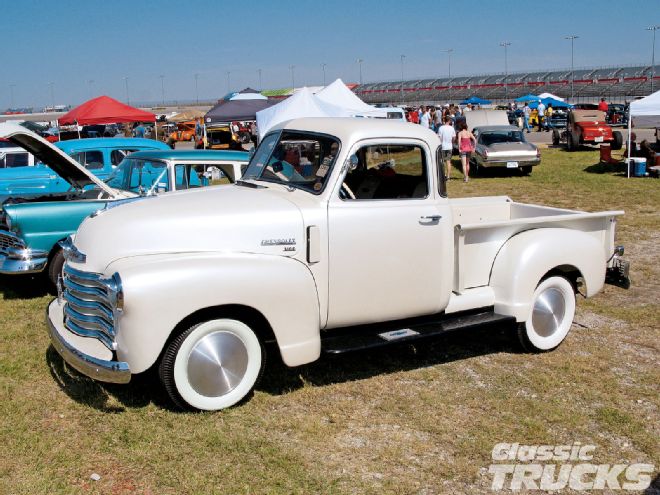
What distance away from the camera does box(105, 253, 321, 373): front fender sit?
4.12m

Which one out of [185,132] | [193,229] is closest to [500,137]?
[193,229]

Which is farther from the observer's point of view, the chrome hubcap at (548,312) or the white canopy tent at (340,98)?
the white canopy tent at (340,98)

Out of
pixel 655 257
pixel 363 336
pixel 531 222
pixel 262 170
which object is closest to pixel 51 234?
pixel 262 170

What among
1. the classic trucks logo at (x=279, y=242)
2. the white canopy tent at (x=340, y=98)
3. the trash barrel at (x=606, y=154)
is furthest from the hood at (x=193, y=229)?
the trash barrel at (x=606, y=154)

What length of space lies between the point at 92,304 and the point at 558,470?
3.09 m

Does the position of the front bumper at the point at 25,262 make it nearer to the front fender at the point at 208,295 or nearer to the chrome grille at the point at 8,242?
the chrome grille at the point at 8,242

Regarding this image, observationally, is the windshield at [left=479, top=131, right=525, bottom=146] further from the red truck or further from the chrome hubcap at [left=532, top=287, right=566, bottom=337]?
the chrome hubcap at [left=532, top=287, right=566, bottom=337]

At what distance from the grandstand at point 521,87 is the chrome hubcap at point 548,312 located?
62.5m

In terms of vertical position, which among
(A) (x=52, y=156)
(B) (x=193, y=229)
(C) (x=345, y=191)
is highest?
(A) (x=52, y=156)

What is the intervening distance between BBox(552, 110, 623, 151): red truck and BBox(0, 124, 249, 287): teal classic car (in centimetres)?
1887

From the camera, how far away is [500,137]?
20.0 metres

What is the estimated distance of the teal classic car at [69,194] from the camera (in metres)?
7.27

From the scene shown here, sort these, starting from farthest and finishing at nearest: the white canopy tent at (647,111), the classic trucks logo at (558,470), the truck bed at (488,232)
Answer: the white canopy tent at (647,111)
the truck bed at (488,232)
the classic trucks logo at (558,470)

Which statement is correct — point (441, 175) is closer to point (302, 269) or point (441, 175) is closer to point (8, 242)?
point (302, 269)
